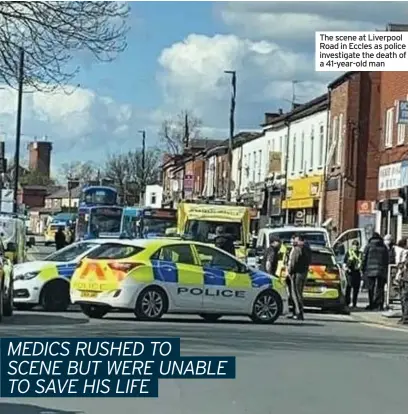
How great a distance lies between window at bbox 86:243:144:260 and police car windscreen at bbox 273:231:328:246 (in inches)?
372

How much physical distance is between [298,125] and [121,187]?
6177 cm

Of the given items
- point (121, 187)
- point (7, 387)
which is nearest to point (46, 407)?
point (7, 387)

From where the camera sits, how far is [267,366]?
637 inches

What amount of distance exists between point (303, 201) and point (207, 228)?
20554mm

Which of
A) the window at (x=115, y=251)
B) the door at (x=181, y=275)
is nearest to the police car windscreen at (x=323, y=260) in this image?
the door at (x=181, y=275)

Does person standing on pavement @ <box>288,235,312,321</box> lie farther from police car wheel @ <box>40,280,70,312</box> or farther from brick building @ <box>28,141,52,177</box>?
brick building @ <box>28,141,52,177</box>

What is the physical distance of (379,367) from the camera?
661 inches

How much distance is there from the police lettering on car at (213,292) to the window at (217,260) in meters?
0.43

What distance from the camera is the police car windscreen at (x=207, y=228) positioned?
38875mm

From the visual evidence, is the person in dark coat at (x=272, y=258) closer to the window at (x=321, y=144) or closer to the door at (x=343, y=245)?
the door at (x=343, y=245)

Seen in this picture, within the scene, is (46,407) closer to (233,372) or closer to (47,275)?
(233,372)

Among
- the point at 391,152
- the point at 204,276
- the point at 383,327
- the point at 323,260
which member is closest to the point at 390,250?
the point at 323,260

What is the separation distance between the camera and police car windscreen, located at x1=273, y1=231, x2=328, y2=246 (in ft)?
107

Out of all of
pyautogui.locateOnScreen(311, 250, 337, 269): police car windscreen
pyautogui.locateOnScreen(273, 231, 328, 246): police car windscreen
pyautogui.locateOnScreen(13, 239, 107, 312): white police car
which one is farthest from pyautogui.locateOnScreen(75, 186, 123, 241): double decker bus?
pyautogui.locateOnScreen(13, 239, 107, 312): white police car
